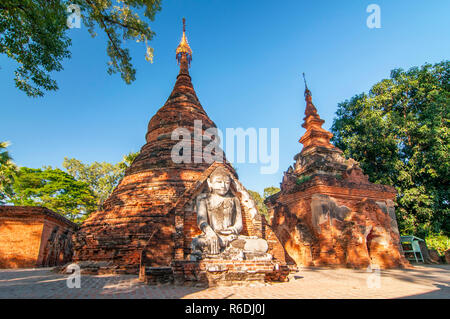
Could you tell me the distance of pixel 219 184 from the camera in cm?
614

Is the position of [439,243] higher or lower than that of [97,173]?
lower

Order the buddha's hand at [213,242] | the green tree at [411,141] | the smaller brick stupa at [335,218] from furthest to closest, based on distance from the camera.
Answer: the green tree at [411,141] < the smaller brick stupa at [335,218] < the buddha's hand at [213,242]

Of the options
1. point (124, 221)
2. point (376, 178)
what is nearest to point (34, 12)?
point (124, 221)

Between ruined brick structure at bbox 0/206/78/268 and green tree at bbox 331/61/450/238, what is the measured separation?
19.7 metres

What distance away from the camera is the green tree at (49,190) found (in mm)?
19594

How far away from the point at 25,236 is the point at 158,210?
925cm

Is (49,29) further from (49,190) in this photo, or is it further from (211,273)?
(49,190)

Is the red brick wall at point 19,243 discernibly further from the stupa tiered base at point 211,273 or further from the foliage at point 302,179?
the foliage at point 302,179

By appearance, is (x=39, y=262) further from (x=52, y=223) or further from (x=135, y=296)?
(x=135, y=296)

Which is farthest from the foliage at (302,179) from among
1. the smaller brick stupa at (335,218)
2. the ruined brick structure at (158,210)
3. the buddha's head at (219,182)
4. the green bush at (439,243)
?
the green bush at (439,243)

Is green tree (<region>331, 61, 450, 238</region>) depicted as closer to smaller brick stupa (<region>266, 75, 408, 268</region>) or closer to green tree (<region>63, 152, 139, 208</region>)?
smaller brick stupa (<region>266, 75, 408, 268</region>)

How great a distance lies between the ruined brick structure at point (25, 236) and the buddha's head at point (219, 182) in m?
11.4

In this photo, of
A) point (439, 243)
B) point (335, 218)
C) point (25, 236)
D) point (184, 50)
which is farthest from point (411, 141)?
point (25, 236)

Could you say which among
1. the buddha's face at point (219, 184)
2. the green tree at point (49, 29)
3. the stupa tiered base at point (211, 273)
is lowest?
the stupa tiered base at point (211, 273)
